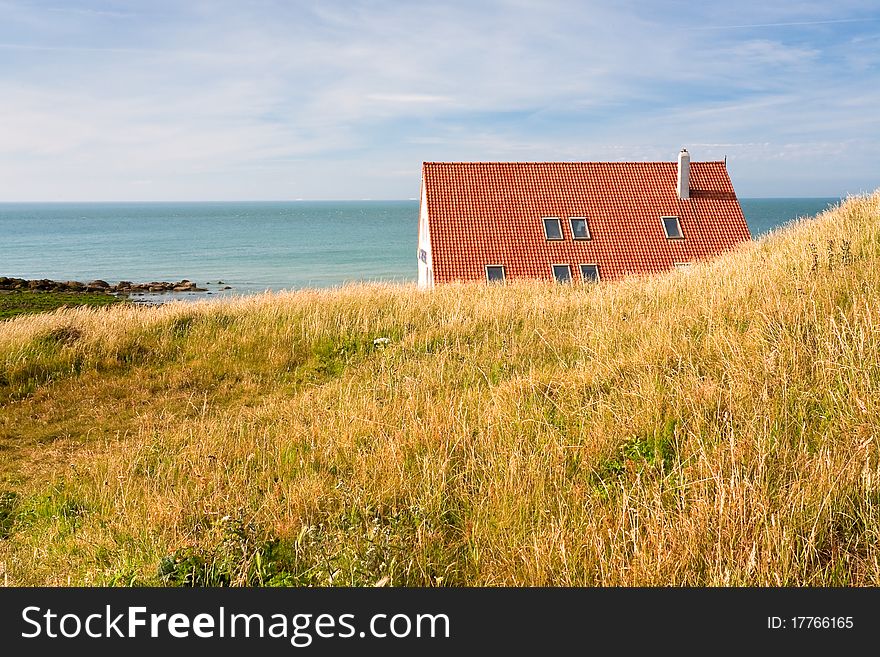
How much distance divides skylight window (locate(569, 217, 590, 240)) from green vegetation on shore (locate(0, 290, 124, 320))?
2513 cm

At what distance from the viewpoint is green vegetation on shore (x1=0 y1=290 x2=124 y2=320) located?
3547cm

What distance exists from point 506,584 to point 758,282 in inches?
268

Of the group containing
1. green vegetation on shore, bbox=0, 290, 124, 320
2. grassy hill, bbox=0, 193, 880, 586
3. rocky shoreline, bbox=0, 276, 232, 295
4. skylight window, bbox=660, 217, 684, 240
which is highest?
skylight window, bbox=660, 217, 684, 240

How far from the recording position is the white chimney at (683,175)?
33031 mm

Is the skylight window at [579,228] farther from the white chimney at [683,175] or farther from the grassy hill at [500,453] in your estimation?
the grassy hill at [500,453]

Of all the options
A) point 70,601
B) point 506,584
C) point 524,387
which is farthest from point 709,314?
point 70,601

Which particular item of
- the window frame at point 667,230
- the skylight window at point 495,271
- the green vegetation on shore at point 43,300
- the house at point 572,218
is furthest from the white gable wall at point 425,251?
the green vegetation on shore at point 43,300

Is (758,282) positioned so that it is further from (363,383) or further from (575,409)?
(363,383)

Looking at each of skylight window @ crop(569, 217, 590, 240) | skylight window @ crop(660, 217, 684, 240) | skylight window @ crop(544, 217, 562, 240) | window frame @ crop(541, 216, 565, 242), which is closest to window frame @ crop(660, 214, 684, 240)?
skylight window @ crop(660, 217, 684, 240)

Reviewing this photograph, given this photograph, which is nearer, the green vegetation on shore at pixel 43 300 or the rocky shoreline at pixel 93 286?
the green vegetation on shore at pixel 43 300

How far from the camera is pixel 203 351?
1094 centimetres

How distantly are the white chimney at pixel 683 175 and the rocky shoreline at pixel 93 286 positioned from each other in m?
35.5

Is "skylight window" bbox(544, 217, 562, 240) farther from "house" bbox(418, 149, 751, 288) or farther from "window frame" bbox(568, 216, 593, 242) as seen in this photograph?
"window frame" bbox(568, 216, 593, 242)

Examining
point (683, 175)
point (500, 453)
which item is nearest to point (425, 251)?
point (683, 175)
